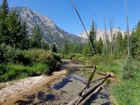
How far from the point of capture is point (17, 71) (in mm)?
19203

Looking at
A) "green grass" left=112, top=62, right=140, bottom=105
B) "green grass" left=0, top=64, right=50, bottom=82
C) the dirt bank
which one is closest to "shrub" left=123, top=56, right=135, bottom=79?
"green grass" left=112, top=62, right=140, bottom=105

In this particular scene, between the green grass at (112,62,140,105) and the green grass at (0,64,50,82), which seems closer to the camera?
the green grass at (112,62,140,105)

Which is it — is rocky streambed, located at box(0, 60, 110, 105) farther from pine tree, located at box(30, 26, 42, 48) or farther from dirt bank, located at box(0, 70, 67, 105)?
pine tree, located at box(30, 26, 42, 48)

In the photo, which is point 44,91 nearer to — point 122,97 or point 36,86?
point 36,86

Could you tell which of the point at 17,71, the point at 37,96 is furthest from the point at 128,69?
the point at 17,71

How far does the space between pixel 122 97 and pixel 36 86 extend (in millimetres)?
8868

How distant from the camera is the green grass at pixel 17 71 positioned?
56.5 feet

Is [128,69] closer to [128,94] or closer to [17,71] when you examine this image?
[128,94]

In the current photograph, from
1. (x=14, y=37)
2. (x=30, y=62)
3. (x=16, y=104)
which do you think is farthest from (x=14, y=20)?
(x=16, y=104)

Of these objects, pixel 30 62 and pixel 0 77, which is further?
pixel 30 62

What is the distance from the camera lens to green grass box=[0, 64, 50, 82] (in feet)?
56.5

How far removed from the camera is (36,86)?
17609mm

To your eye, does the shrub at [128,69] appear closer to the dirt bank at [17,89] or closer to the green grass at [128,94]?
the green grass at [128,94]

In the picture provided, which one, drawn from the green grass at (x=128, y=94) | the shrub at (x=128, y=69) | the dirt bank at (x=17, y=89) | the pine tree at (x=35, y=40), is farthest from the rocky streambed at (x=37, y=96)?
the pine tree at (x=35, y=40)
